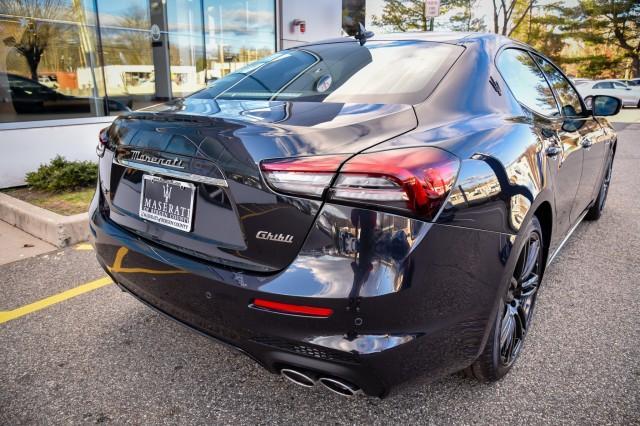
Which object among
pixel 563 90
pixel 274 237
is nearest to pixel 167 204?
pixel 274 237

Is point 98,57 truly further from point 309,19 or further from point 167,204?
point 167,204

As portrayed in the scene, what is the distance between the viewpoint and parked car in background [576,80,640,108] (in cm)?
2662

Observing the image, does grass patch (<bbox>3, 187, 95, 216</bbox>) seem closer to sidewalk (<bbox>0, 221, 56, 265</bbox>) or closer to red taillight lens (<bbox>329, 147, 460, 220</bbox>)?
sidewalk (<bbox>0, 221, 56, 265</bbox>)

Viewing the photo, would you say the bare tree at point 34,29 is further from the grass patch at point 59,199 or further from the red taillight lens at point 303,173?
the red taillight lens at point 303,173

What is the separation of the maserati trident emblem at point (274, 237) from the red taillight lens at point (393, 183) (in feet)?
0.66

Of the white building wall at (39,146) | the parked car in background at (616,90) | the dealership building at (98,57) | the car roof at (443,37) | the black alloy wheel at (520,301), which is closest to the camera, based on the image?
the black alloy wheel at (520,301)

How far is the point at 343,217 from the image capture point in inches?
58.3

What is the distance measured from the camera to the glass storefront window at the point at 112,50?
6.87 metres

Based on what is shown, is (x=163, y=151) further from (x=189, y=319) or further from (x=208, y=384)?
(x=208, y=384)

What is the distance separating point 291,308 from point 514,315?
4.15ft

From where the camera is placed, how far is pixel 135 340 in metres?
2.55

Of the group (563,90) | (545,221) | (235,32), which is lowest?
(545,221)

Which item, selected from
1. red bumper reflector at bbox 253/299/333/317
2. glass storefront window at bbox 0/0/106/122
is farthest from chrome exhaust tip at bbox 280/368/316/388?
glass storefront window at bbox 0/0/106/122

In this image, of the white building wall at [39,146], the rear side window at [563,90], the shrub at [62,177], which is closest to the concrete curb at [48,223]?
the shrub at [62,177]
